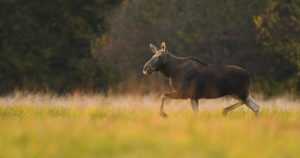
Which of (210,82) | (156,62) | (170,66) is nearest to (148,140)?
(210,82)

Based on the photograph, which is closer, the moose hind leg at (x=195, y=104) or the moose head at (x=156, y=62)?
the moose hind leg at (x=195, y=104)

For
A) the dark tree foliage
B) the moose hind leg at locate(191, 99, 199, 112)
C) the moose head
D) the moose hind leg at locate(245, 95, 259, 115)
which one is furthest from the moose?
the dark tree foliage

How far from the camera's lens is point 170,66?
735 inches

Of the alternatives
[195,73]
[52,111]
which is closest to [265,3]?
[195,73]

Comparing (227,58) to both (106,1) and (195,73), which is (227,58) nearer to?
(106,1)

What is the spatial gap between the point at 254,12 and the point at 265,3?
851 millimetres

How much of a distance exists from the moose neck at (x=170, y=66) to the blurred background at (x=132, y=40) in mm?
9607

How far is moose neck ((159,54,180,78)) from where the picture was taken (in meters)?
18.6

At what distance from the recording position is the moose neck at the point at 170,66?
18609 millimetres

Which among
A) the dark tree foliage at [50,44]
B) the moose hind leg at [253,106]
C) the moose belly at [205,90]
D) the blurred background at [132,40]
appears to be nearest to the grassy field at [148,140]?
the moose hind leg at [253,106]

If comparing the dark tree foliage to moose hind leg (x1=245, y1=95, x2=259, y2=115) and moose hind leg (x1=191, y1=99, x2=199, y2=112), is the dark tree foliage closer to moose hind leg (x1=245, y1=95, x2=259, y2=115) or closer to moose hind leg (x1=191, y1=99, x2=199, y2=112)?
moose hind leg (x1=191, y1=99, x2=199, y2=112)

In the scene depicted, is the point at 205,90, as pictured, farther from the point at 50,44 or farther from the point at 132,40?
the point at 132,40

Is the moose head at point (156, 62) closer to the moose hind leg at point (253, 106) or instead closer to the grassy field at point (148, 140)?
the moose hind leg at point (253, 106)

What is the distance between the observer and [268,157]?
7.92m
